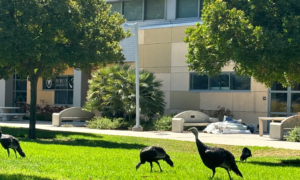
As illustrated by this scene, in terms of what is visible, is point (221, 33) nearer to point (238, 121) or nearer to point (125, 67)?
point (238, 121)

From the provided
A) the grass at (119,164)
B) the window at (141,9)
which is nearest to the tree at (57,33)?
the grass at (119,164)

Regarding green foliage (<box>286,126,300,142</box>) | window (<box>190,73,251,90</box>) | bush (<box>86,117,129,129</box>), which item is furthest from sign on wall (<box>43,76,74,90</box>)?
green foliage (<box>286,126,300,142</box>)

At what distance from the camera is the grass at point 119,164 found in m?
9.29

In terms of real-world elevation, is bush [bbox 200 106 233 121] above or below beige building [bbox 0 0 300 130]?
below

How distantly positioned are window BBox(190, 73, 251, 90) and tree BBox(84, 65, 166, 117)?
2.17 metres

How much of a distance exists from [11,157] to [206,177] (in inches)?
205

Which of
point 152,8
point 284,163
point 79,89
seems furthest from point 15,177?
point 152,8

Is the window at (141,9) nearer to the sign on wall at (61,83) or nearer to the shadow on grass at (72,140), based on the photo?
the sign on wall at (61,83)

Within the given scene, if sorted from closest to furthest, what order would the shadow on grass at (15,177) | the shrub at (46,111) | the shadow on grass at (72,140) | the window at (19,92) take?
the shadow on grass at (15,177), the shadow on grass at (72,140), the shrub at (46,111), the window at (19,92)

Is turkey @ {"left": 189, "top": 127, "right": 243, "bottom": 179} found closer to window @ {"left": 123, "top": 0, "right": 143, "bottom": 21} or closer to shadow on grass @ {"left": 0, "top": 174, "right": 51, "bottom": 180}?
shadow on grass @ {"left": 0, "top": 174, "right": 51, "bottom": 180}

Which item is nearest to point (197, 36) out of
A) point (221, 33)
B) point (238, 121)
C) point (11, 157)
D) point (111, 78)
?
point (221, 33)

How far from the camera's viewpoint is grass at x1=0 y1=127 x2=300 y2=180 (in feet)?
30.5

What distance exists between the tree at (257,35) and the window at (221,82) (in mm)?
11184

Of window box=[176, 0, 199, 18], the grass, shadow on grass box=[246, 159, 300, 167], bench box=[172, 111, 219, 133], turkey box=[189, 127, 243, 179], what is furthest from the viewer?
window box=[176, 0, 199, 18]
